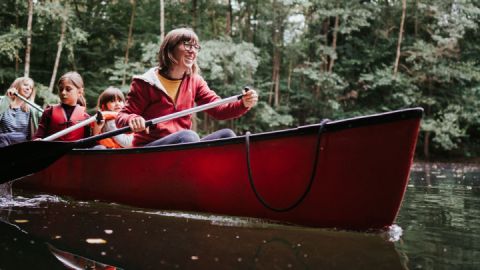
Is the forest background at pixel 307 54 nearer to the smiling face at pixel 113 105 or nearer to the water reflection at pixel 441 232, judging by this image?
the smiling face at pixel 113 105

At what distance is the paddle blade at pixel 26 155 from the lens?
10.9 feet

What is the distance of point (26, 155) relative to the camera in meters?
3.38

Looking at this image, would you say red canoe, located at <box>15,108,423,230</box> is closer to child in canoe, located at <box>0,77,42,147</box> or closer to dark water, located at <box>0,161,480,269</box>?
dark water, located at <box>0,161,480,269</box>

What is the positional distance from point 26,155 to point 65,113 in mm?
864

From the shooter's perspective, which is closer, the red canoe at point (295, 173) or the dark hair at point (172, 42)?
the red canoe at point (295, 173)

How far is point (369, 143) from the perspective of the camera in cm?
218

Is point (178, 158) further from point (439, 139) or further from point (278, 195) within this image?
point (439, 139)

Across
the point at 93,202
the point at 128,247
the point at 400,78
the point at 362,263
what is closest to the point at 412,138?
the point at 362,263

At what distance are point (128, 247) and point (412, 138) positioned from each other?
1.41 metres

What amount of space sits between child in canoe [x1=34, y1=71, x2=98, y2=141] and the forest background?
26.0 ft

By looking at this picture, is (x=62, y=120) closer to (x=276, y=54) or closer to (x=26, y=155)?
(x=26, y=155)

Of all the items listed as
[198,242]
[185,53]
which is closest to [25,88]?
[185,53]

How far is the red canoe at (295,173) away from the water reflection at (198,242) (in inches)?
3.8

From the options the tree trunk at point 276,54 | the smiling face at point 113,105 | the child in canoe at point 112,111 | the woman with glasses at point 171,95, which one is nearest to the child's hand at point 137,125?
the woman with glasses at point 171,95
